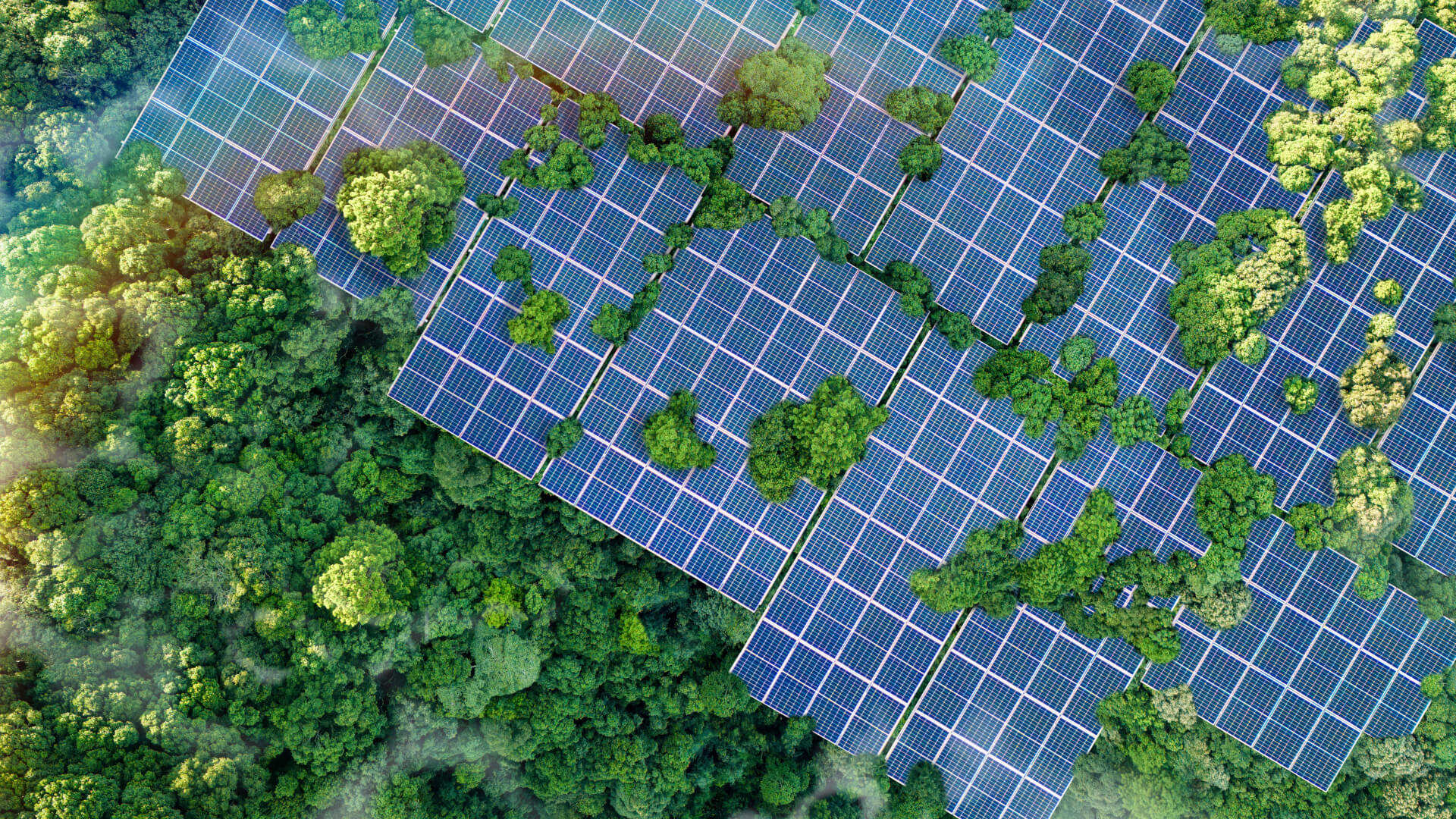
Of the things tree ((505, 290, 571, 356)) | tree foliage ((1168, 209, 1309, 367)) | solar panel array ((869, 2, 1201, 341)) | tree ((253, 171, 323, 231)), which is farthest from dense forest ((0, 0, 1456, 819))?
tree ((505, 290, 571, 356))

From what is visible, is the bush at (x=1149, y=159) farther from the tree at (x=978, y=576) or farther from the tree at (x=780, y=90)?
the tree at (x=978, y=576)

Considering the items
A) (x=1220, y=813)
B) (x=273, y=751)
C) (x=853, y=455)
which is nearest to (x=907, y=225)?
(x=853, y=455)

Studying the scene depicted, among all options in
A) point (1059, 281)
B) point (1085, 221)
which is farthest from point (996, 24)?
A: point (1059, 281)

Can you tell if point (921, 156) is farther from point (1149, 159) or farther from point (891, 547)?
point (891, 547)

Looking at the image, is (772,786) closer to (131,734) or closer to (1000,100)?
(131,734)

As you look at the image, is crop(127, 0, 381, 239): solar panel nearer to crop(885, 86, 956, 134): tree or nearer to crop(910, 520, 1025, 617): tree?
crop(885, 86, 956, 134): tree
